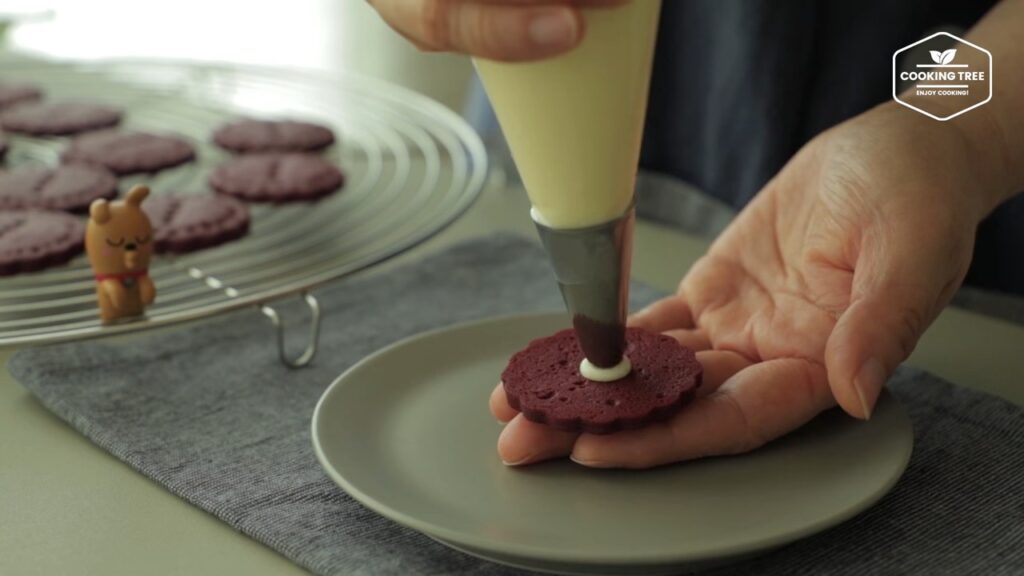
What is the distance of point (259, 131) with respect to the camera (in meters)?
1.32

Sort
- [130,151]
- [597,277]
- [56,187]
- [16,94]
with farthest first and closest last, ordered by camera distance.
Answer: [16,94], [130,151], [56,187], [597,277]

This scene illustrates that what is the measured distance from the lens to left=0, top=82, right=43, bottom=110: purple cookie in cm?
141

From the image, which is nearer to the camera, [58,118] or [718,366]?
[718,366]

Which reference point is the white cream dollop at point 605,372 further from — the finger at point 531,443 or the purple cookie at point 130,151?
the purple cookie at point 130,151

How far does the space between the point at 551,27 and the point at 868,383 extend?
10.3 inches

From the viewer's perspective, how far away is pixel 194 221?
3.47 ft

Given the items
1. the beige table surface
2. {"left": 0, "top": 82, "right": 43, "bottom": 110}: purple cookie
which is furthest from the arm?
{"left": 0, "top": 82, "right": 43, "bottom": 110}: purple cookie

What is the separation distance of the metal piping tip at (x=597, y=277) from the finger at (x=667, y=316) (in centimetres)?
16

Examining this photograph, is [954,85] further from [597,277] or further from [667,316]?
[597,277]

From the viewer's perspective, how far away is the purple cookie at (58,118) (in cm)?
133

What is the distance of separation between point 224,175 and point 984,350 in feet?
2.32

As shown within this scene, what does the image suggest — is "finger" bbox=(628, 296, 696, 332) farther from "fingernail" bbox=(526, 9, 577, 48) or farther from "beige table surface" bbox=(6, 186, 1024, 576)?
"fingernail" bbox=(526, 9, 577, 48)

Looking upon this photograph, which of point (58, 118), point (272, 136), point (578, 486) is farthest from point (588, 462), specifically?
point (58, 118)

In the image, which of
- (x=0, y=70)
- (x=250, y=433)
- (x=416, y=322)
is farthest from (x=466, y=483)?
(x=0, y=70)
